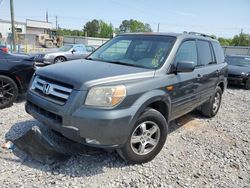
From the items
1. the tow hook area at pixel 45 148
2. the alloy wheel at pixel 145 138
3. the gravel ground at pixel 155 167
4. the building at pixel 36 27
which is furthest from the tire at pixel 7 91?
the building at pixel 36 27

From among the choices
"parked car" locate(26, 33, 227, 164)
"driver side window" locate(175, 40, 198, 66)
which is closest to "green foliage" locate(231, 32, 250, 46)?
"driver side window" locate(175, 40, 198, 66)

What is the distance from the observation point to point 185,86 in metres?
4.09

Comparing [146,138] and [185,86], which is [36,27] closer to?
[185,86]

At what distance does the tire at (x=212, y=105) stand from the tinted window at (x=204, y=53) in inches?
36.5

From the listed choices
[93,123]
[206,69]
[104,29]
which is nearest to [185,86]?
[206,69]

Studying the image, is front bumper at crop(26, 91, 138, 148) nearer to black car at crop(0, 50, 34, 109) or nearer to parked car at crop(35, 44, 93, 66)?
black car at crop(0, 50, 34, 109)

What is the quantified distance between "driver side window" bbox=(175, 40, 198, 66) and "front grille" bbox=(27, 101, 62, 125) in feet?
6.62

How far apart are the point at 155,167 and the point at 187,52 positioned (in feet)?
6.83

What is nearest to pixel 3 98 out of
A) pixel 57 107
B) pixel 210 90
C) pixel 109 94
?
pixel 57 107

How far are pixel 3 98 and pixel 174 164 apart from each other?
4.04m

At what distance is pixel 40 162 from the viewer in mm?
3318

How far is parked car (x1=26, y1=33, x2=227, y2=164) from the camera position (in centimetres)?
288

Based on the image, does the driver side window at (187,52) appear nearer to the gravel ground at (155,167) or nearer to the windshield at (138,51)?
the windshield at (138,51)

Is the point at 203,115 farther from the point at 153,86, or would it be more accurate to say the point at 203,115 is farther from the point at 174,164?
the point at 153,86
